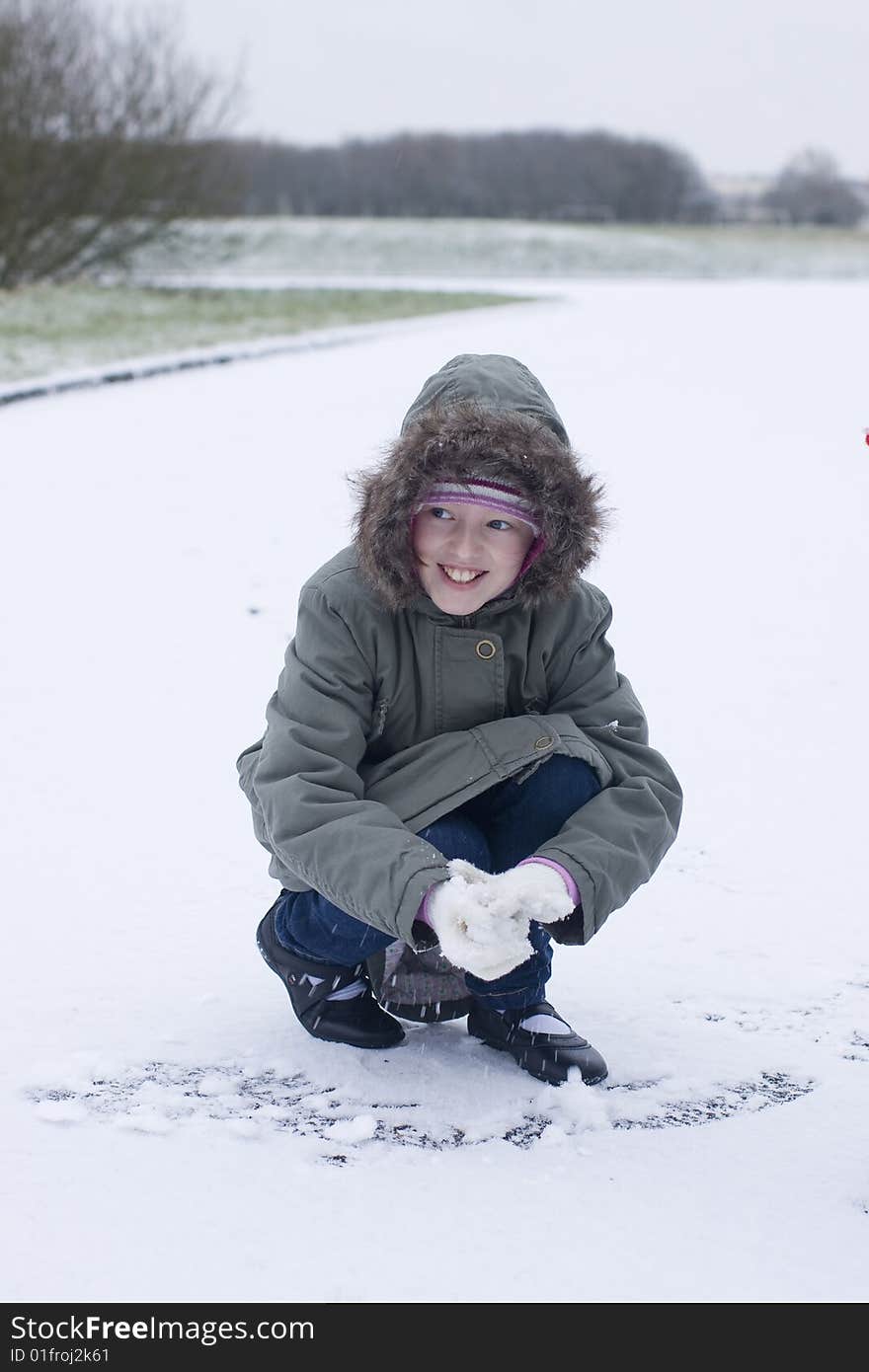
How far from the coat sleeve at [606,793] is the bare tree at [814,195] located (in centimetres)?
3911

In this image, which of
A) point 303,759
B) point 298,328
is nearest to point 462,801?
point 303,759

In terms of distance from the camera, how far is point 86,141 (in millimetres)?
17375

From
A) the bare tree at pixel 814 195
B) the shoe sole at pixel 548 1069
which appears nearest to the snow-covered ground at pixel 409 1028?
the shoe sole at pixel 548 1069

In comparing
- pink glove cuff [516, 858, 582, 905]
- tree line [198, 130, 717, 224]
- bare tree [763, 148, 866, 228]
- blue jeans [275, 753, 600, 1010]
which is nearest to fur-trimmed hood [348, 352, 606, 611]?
blue jeans [275, 753, 600, 1010]

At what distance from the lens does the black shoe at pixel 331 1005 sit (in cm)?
211

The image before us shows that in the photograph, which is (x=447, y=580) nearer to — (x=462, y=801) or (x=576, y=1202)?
(x=462, y=801)

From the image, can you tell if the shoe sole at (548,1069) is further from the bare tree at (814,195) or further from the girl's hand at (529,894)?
the bare tree at (814,195)

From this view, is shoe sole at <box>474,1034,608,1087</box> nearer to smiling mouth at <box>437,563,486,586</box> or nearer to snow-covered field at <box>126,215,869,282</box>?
smiling mouth at <box>437,563,486,586</box>

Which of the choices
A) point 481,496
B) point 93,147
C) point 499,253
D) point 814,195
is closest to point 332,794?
point 481,496

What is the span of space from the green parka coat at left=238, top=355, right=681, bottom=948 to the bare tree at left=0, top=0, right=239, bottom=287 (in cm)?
1518

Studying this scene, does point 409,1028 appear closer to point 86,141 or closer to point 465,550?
point 465,550

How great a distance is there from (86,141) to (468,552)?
55.7 ft

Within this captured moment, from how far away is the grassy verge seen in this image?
9836 millimetres

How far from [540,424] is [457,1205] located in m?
0.96
